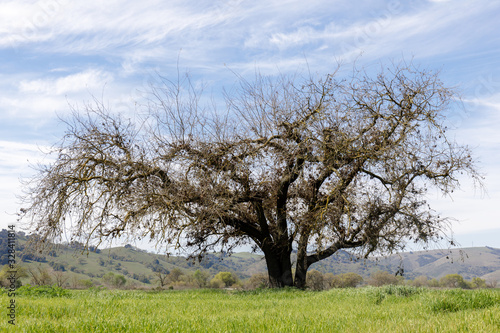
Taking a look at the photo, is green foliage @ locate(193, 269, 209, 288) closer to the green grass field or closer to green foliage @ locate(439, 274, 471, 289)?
green foliage @ locate(439, 274, 471, 289)

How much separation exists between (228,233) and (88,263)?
9521 centimetres

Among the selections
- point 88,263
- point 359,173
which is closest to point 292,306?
point 359,173

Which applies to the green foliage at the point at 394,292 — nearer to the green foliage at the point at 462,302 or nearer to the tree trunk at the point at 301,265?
the green foliage at the point at 462,302

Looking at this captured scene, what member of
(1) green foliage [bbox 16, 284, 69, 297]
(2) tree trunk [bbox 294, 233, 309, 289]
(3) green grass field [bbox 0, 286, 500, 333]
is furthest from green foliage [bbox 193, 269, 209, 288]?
(3) green grass field [bbox 0, 286, 500, 333]

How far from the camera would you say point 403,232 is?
1675cm

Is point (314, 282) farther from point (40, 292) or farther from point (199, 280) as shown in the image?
point (40, 292)

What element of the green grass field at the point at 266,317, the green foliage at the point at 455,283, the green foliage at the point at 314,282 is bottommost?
the green foliage at the point at 455,283

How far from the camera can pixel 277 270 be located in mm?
17875

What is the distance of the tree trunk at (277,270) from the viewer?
17812 millimetres

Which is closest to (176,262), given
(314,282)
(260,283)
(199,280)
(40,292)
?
(260,283)

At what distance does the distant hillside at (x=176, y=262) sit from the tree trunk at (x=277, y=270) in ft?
4.65

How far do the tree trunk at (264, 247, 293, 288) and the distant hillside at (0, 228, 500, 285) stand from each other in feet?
4.65

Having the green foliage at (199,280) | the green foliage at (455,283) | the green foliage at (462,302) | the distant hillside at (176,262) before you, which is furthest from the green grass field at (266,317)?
the green foliage at (199,280)

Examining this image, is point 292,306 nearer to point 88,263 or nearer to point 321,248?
point 321,248
